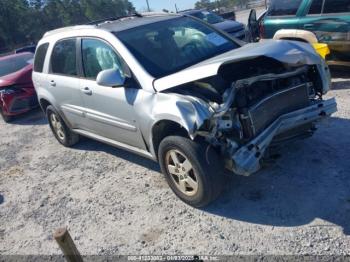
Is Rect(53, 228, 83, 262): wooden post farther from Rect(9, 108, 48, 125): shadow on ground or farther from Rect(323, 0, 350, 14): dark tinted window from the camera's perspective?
Rect(9, 108, 48, 125): shadow on ground

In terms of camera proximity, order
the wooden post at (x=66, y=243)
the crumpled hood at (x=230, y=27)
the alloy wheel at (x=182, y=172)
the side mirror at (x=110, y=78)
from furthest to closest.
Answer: the crumpled hood at (x=230, y=27) → the side mirror at (x=110, y=78) → the alloy wheel at (x=182, y=172) → the wooden post at (x=66, y=243)

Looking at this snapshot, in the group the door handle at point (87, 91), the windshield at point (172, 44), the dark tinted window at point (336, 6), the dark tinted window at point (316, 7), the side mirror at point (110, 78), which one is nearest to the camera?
the side mirror at point (110, 78)

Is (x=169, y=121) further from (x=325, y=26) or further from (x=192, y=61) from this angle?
(x=325, y=26)

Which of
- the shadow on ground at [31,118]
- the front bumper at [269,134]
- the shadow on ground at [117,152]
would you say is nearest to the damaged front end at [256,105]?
the front bumper at [269,134]

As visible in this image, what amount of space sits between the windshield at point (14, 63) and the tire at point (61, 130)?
418 centimetres

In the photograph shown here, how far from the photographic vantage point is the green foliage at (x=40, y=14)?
53375 mm

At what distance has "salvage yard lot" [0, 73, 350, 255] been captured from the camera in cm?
346

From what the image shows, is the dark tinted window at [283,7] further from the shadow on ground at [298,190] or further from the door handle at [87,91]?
the door handle at [87,91]

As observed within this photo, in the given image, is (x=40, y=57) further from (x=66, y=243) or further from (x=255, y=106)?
(x=66, y=243)

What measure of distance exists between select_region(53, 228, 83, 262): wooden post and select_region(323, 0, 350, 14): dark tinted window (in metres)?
5.90

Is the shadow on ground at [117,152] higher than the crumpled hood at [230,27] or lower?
lower

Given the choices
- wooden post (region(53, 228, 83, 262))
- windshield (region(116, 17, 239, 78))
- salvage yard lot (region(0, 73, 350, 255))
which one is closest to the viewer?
wooden post (region(53, 228, 83, 262))

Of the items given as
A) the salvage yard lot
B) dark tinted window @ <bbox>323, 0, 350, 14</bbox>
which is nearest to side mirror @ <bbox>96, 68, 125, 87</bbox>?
the salvage yard lot

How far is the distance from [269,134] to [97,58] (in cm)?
235
